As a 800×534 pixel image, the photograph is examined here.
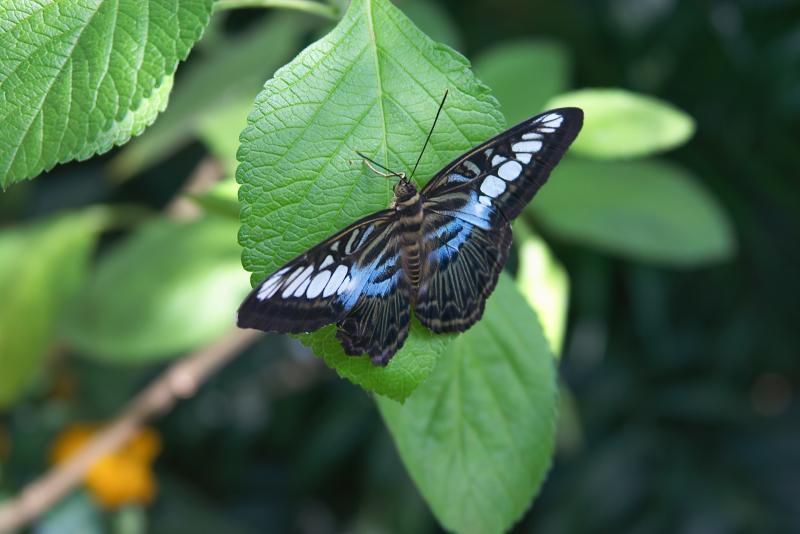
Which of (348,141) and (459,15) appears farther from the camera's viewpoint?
(459,15)

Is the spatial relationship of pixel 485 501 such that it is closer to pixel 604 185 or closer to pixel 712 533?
pixel 604 185

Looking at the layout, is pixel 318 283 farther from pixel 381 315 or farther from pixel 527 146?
pixel 527 146

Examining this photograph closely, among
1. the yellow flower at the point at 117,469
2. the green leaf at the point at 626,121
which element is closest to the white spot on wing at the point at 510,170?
the green leaf at the point at 626,121

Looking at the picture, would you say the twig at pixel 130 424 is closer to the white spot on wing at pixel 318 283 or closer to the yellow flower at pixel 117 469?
the yellow flower at pixel 117 469

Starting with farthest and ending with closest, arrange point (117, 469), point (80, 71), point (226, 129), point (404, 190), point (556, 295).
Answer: point (117, 469)
point (226, 129)
point (556, 295)
point (404, 190)
point (80, 71)

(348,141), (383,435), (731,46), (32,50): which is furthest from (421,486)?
(731,46)

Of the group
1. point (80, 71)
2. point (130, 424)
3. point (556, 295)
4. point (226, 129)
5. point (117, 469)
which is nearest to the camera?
point (80, 71)

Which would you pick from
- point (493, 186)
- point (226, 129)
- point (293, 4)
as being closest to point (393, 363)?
point (493, 186)
